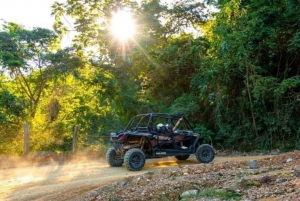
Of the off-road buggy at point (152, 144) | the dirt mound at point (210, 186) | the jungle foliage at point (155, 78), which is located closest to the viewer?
the dirt mound at point (210, 186)

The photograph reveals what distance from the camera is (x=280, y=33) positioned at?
1393 cm

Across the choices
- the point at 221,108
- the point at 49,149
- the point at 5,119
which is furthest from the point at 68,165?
the point at 221,108

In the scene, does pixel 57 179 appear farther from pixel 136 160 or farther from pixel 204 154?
pixel 204 154

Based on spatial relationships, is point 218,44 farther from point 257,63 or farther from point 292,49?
point 292,49

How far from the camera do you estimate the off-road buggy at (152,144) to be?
9.88m

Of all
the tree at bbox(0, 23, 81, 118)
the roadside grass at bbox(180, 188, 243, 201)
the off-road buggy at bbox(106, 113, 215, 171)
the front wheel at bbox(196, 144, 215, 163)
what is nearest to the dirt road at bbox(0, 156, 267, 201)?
the off-road buggy at bbox(106, 113, 215, 171)

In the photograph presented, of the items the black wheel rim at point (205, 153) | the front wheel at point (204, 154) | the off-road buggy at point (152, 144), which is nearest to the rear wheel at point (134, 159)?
the off-road buggy at point (152, 144)

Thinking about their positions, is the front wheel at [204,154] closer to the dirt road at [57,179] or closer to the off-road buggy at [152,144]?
the off-road buggy at [152,144]

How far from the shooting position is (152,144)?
33.9ft

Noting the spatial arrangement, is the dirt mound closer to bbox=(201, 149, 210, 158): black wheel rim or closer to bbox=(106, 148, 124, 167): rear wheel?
bbox=(201, 149, 210, 158): black wheel rim

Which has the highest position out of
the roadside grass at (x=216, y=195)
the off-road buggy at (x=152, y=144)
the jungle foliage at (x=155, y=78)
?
the jungle foliage at (x=155, y=78)

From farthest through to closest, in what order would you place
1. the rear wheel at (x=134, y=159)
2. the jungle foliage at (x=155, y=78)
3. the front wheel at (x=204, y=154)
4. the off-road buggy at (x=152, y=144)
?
1. the jungle foliage at (x=155, y=78)
2. the front wheel at (x=204, y=154)
3. the off-road buggy at (x=152, y=144)
4. the rear wheel at (x=134, y=159)

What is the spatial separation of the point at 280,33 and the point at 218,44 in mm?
2515

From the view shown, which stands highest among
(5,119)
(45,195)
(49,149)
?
(5,119)
